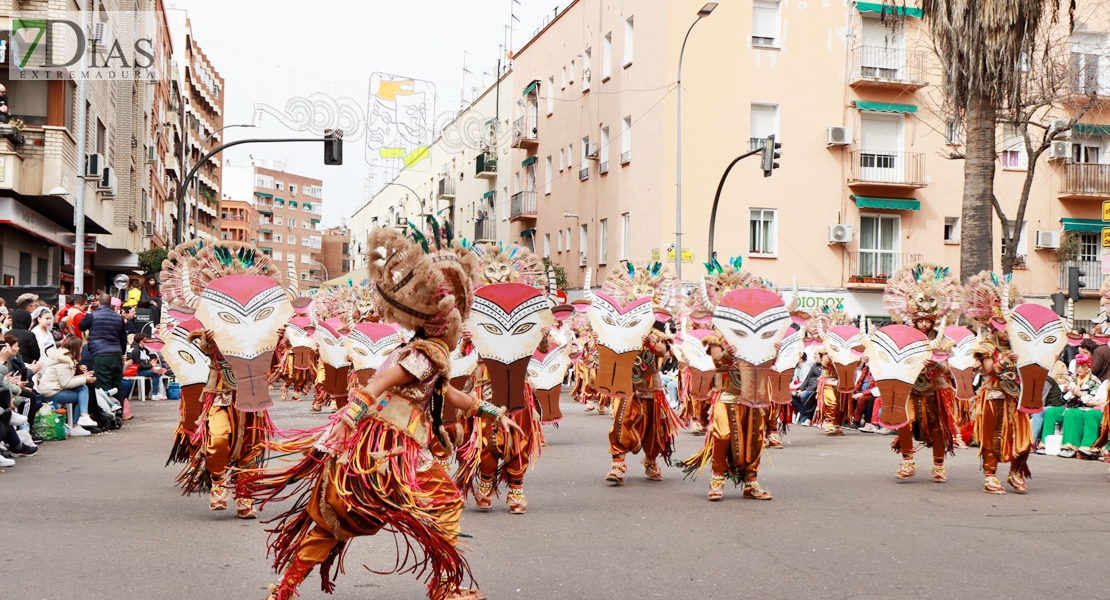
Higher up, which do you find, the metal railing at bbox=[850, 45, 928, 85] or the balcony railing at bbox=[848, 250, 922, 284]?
the metal railing at bbox=[850, 45, 928, 85]

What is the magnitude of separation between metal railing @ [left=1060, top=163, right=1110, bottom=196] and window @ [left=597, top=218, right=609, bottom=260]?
14.2 meters

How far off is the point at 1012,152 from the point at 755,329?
2763 centimetres

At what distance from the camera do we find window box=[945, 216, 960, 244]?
33656 millimetres

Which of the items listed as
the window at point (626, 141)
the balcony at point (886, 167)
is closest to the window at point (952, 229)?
the balcony at point (886, 167)

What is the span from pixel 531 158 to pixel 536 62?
3925 millimetres

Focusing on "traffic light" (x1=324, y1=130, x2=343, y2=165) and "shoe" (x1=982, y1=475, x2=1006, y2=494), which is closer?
"shoe" (x1=982, y1=475, x2=1006, y2=494)

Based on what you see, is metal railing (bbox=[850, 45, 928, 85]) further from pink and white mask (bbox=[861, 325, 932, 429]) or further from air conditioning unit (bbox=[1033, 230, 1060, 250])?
pink and white mask (bbox=[861, 325, 932, 429])

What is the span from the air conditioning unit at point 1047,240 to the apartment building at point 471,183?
19818 mm

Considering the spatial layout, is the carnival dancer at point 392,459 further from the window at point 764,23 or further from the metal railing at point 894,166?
the metal railing at point 894,166

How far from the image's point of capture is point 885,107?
32.4m

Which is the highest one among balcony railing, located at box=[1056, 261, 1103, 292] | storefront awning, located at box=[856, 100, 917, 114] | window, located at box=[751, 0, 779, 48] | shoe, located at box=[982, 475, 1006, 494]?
window, located at box=[751, 0, 779, 48]

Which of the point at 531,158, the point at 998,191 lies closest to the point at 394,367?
the point at 998,191

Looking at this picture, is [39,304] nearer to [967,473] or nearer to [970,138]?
[967,473]

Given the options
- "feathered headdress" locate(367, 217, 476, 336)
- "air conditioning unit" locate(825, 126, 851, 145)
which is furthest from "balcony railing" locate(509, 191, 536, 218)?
"feathered headdress" locate(367, 217, 476, 336)
